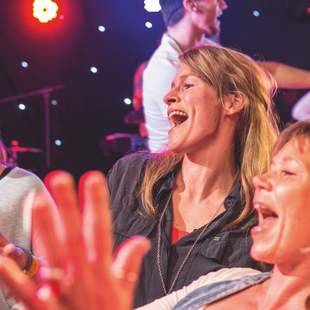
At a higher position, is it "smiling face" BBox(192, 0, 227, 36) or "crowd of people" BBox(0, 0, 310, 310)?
"smiling face" BBox(192, 0, 227, 36)

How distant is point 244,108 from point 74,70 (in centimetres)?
425

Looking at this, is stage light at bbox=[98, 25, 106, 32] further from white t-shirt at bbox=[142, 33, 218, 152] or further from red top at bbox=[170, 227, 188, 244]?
red top at bbox=[170, 227, 188, 244]

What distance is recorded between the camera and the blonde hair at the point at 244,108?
2525 millimetres

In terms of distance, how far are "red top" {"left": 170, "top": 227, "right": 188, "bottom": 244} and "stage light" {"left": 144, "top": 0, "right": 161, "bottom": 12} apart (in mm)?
3975

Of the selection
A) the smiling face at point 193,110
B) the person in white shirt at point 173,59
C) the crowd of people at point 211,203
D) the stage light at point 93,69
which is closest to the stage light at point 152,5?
the stage light at point 93,69

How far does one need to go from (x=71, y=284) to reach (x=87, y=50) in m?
5.80

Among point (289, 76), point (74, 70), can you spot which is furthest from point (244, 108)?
point (74, 70)

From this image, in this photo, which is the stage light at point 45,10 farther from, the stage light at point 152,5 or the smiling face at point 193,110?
the smiling face at point 193,110

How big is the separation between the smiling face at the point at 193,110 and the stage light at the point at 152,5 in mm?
3653

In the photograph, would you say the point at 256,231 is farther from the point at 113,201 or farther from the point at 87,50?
the point at 87,50

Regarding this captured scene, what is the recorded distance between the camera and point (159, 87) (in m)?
4.00

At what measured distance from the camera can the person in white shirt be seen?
13.1 feet

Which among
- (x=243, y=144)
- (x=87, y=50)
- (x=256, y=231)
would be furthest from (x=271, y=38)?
(x=256, y=231)

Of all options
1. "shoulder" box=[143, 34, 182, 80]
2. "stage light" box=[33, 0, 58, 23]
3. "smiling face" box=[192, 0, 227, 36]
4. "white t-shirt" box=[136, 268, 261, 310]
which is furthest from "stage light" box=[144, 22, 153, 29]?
"white t-shirt" box=[136, 268, 261, 310]
